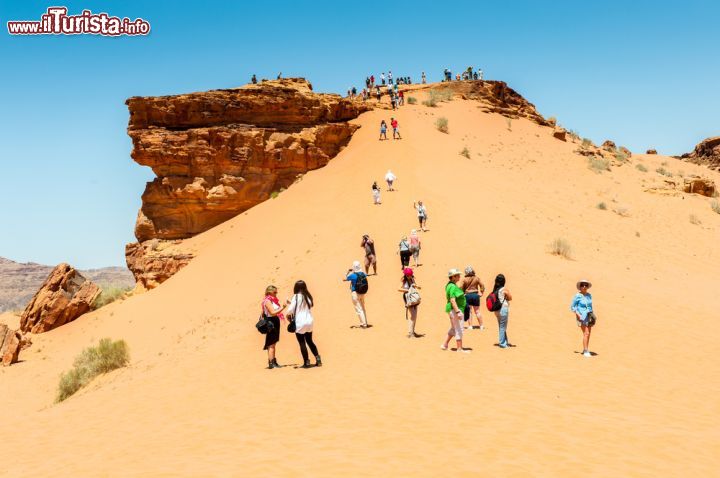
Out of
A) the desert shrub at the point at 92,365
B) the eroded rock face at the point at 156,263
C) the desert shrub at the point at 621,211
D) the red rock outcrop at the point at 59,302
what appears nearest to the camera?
the desert shrub at the point at 92,365

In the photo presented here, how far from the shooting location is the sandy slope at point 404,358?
625 cm

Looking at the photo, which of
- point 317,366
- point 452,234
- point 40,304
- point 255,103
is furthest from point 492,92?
point 317,366

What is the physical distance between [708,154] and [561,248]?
144 feet

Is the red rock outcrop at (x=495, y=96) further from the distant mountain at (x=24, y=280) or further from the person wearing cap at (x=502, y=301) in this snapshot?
the distant mountain at (x=24, y=280)

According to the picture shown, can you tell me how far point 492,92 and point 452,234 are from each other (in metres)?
29.7

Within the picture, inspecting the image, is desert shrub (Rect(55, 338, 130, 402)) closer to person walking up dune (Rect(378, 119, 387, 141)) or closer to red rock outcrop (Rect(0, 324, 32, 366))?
red rock outcrop (Rect(0, 324, 32, 366))

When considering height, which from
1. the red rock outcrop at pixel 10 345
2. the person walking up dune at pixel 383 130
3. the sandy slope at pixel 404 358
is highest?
the person walking up dune at pixel 383 130

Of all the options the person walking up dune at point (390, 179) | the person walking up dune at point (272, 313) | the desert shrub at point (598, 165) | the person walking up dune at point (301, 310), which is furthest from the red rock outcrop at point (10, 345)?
the desert shrub at point (598, 165)

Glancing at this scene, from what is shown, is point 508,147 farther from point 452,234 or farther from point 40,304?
point 40,304

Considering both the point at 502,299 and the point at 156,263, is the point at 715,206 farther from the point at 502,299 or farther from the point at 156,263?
the point at 156,263

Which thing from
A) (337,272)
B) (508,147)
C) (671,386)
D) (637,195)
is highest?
(508,147)

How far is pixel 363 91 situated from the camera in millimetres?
43906

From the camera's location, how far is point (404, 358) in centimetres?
1062

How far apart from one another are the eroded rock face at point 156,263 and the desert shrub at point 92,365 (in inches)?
462
